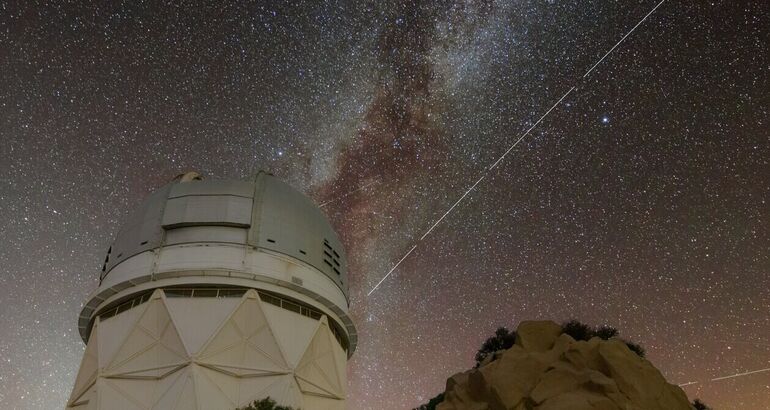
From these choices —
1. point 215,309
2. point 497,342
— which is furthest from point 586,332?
point 215,309

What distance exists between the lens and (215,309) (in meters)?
27.1

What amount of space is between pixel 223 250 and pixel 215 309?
2.87 metres

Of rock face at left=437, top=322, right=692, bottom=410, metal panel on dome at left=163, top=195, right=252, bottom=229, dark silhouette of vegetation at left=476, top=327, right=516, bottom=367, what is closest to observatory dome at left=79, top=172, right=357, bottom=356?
metal panel on dome at left=163, top=195, right=252, bottom=229

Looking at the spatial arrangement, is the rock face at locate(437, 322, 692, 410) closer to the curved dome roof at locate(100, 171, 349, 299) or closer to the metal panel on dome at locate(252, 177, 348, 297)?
the metal panel on dome at locate(252, 177, 348, 297)

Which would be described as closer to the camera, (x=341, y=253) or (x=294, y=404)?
(x=294, y=404)

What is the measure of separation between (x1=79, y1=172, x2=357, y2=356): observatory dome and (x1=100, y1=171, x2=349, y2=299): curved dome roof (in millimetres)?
49

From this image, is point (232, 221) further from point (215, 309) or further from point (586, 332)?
point (586, 332)

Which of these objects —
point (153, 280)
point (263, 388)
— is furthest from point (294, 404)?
point (153, 280)

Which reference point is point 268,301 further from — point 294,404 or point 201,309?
point 294,404

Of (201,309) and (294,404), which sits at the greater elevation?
(201,309)

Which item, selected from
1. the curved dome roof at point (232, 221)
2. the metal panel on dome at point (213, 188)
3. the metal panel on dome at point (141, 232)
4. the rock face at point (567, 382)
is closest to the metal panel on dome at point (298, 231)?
the curved dome roof at point (232, 221)

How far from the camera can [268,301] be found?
28344 mm

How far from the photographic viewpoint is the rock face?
36.2ft

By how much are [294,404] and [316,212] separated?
11.6m
